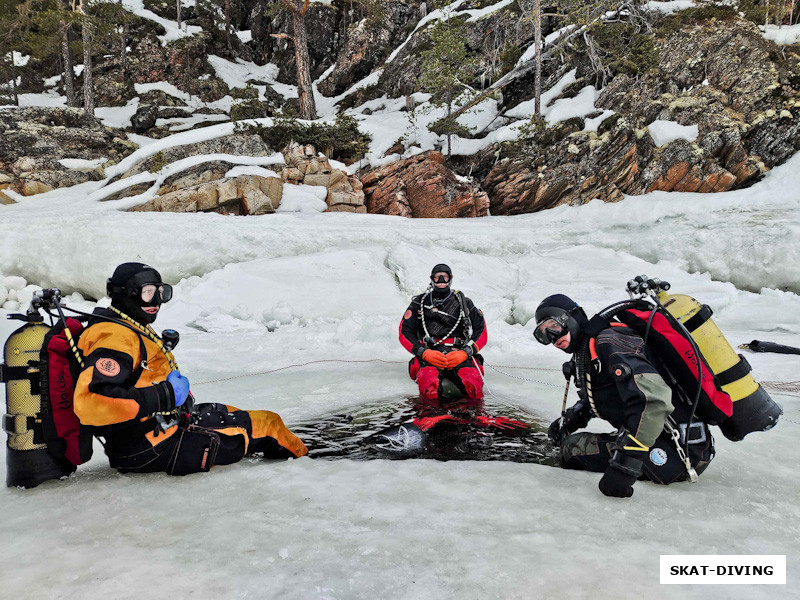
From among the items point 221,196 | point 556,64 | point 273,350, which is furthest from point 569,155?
point 273,350

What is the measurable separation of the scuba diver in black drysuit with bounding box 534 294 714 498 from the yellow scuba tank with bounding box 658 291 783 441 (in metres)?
0.22

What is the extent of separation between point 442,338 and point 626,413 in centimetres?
322

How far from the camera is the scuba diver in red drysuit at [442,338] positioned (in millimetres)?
5078

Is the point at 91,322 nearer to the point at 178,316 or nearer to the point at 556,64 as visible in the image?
the point at 178,316

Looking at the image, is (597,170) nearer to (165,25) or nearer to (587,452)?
(587,452)

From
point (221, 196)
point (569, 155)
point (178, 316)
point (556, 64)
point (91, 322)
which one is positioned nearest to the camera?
point (91, 322)

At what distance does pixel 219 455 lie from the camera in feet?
9.74

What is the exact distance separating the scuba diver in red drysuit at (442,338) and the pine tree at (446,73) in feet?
47.8

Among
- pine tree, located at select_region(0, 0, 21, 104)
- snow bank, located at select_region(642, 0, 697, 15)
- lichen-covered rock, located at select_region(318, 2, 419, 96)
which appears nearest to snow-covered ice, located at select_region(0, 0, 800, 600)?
snow bank, located at select_region(642, 0, 697, 15)

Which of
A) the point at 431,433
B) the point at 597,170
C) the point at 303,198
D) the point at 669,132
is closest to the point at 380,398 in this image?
the point at 431,433

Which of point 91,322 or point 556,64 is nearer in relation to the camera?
point 91,322

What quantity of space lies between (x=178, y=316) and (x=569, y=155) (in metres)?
14.0

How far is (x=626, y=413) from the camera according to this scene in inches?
96.4

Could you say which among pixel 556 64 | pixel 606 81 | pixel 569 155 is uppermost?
pixel 556 64
